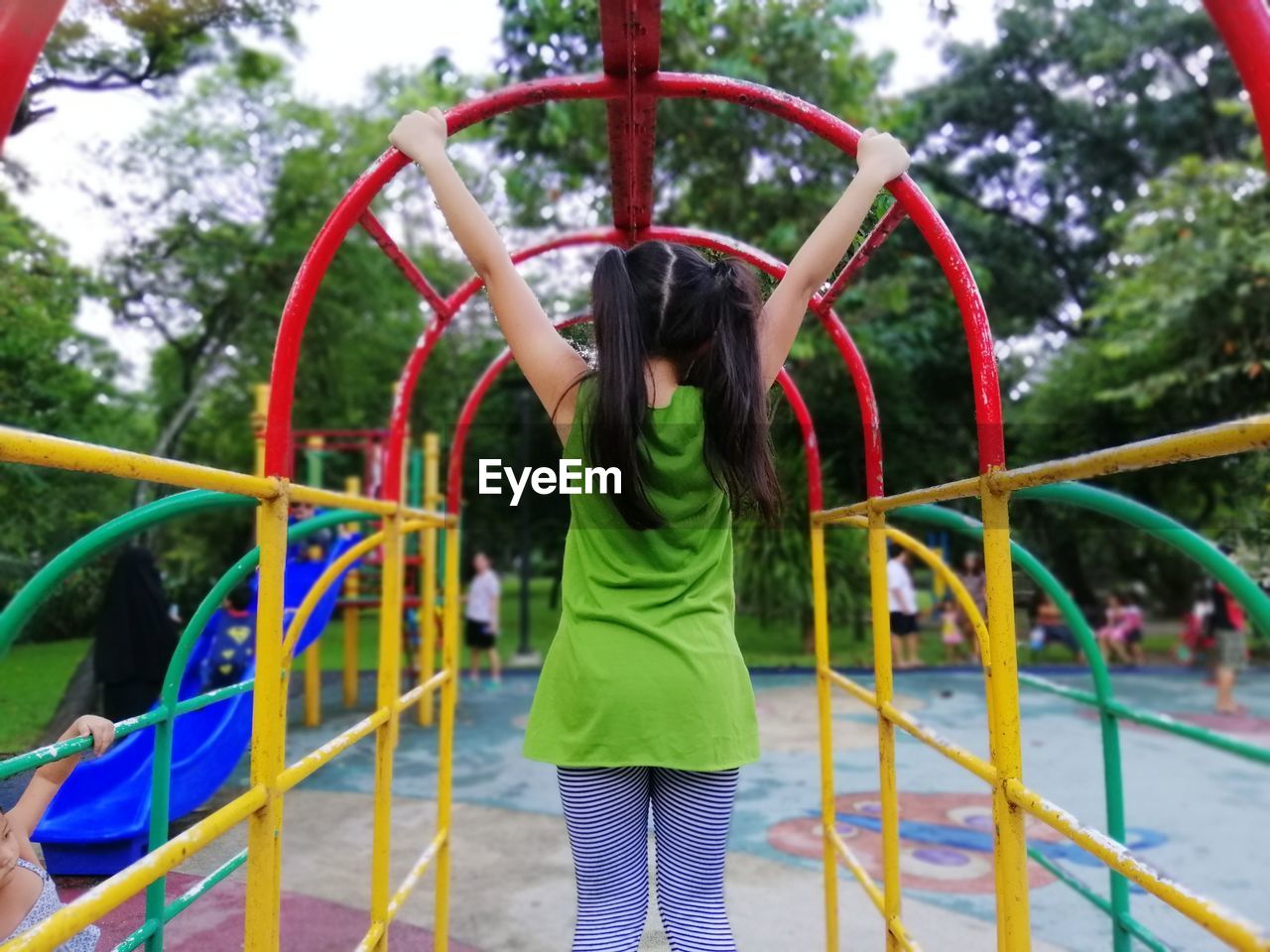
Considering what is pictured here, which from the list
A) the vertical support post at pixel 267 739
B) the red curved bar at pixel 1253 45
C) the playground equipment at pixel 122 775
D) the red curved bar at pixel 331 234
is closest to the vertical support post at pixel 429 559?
the playground equipment at pixel 122 775

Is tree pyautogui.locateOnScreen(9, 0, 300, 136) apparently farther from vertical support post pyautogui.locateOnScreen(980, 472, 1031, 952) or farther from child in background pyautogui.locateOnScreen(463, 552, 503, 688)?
child in background pyautogui.locateOnScreen(463, 552, 503, 688)

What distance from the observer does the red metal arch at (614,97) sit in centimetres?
146

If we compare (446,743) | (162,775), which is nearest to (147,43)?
(446,743)

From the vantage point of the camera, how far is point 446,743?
2.62 m

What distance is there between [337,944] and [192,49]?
16.0 feet

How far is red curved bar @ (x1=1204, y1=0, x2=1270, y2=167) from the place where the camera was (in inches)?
34.6

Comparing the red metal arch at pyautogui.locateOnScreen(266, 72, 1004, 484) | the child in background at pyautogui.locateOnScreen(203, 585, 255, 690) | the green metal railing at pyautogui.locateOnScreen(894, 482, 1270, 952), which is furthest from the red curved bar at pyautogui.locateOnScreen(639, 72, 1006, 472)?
the child in background at pyautogui.locateOnScreen(203, 585, 255, 690)

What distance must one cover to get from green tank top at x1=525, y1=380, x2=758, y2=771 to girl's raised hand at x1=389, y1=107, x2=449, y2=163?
42 centimetres

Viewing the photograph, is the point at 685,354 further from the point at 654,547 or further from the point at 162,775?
the point at 162,775

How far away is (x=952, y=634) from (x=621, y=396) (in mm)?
9767

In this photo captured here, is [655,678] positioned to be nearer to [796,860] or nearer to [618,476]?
[618,476]

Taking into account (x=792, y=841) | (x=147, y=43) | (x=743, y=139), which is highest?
(x=743, y=139)

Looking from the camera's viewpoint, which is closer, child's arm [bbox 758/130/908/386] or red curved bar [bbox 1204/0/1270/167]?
red curved bar [bbox 1204/0/1270/167]

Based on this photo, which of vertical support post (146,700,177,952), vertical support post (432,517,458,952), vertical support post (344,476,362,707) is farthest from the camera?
vertical support post (344,476,362,707)
